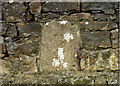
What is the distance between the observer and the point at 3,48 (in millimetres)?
1952

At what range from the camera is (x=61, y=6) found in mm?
1888

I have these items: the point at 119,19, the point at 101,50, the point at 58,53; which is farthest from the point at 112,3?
the point at 58,53

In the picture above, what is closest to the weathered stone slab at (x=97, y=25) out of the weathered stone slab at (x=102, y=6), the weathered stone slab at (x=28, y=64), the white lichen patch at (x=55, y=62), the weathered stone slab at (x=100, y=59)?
the weathered stone slab at (x=102, y=6)

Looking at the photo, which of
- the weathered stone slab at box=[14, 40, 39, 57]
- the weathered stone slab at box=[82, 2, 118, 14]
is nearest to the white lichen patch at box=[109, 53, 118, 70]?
the weathered stone slab at box=[82, 2, 118, 14]

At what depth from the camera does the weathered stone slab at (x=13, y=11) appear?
1911 millimetres

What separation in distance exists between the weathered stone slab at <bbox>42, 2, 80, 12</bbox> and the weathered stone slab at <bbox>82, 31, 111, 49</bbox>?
318 millimetres

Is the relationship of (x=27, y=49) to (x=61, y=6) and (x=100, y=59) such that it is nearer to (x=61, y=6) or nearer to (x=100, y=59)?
(x=61, y=6)

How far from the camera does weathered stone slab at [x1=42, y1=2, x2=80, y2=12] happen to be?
1.88m

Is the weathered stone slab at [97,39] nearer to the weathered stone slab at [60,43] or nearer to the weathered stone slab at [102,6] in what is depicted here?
the weathered stone slab at [60,43]

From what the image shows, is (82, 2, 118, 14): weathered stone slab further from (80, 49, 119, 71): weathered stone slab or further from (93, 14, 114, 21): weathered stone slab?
(80, 49, 119, 71): weathered stone slab

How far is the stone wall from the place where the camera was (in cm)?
189

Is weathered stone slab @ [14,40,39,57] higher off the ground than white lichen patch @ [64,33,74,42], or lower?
lower

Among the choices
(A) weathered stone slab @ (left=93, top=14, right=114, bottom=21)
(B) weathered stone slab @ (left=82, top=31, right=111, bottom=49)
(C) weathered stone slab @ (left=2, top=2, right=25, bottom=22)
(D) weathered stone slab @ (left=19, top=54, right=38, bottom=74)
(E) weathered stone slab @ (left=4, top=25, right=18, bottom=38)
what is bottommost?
(D) weathered stone slab @ (left=19, top=54, right=38, bottom=74)

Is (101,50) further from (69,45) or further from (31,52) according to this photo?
(31,52)
